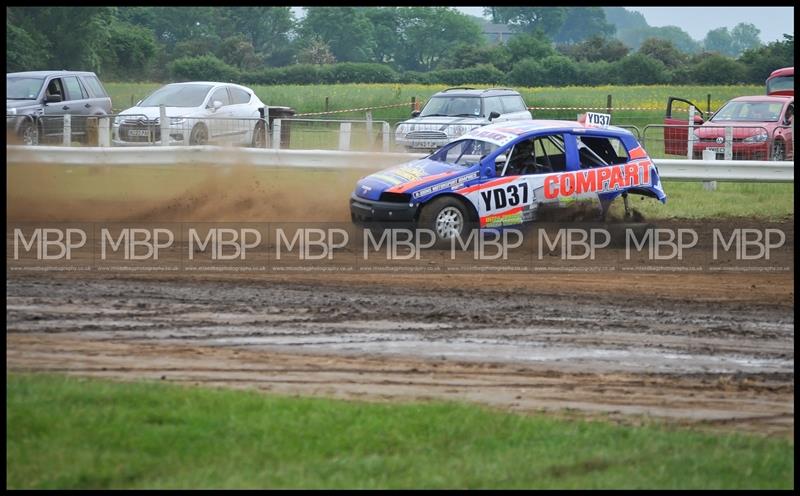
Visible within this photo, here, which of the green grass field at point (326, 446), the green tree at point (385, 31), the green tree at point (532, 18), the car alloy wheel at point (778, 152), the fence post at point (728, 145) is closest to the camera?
the green grass field at point (326, 446)

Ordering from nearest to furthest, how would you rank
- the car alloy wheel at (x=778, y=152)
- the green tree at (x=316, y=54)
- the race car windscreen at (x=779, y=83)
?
the car alloy wheel at (x=778, y=152) < the race car windscreen at (x=779, y=83) < the green tree at (x=316, y=54)

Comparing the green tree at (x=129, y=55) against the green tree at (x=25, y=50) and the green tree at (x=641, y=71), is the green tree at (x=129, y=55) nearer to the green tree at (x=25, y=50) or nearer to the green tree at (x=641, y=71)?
the green tree at (x=25, y=50)

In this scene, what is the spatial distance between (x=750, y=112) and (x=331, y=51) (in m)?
43.6

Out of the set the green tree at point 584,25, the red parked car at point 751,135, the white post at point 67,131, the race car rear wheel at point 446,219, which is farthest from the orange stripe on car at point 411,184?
the green tree at point 584,25

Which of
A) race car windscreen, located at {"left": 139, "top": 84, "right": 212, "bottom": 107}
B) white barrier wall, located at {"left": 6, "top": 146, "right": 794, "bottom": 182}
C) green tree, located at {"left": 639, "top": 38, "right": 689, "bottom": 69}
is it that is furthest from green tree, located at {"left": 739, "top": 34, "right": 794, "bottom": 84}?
white barrier wall, located at {"left": 6, "top": 146, "right": 794, "bottom": 182}

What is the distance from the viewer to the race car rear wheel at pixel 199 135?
2105 cm

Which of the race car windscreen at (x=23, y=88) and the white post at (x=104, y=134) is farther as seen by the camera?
the race car windscreen at (x=23, y=88)

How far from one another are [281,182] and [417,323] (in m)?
7.95

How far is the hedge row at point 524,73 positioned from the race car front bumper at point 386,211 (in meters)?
35.2

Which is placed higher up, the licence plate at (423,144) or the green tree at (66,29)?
the green tree at (66,29)

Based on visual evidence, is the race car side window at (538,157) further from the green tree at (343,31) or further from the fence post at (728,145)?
the green tree at (343,31)

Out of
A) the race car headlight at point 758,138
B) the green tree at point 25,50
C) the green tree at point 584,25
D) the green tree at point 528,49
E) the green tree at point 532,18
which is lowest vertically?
the race car headlight at point 758,138
